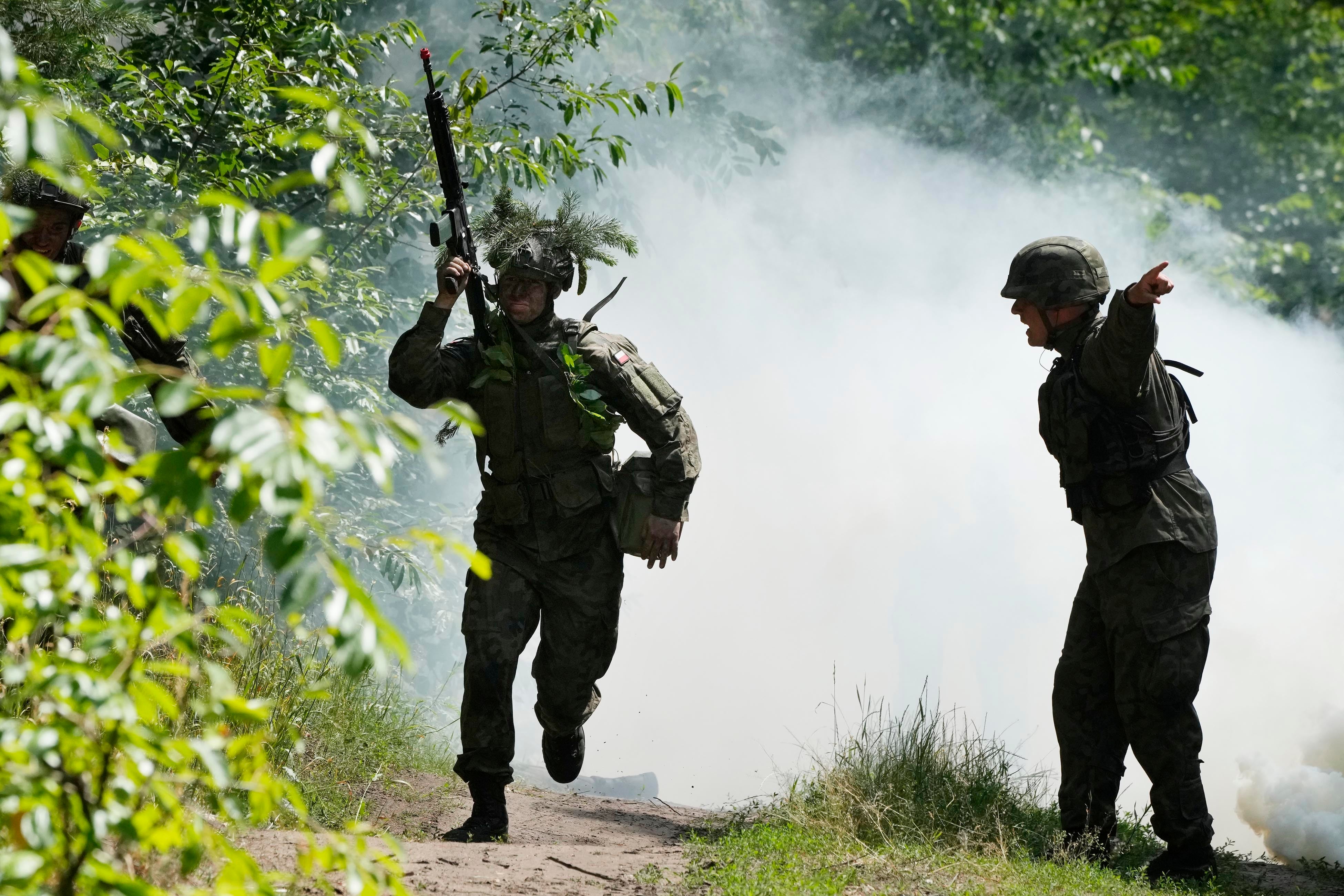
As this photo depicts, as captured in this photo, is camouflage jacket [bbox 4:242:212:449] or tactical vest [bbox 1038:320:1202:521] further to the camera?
tactical vest [bbox 1038:320:1202:521]

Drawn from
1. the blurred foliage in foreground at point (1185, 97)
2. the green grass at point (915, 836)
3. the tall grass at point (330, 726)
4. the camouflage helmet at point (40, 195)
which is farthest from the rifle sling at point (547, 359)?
the blurred foliage in foreground at point (1185, 97)

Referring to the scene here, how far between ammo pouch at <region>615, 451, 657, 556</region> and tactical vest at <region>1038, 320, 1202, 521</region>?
141cm

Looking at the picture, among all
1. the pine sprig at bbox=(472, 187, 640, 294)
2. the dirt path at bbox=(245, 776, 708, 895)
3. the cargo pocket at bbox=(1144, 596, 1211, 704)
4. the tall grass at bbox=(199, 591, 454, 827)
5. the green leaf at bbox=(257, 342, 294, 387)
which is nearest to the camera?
the green leaf at bbox=(257, 342, 294, 387)

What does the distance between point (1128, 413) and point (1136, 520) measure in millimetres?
358

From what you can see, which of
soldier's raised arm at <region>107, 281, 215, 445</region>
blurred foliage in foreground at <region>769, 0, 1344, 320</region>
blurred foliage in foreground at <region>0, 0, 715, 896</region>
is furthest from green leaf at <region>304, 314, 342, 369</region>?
blurred foliage in foreground at <region>769, 0, 1344, 320</region>

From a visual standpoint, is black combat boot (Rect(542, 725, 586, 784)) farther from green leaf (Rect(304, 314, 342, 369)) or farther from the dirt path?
green leaf (Rect(304, 314, 342, 369))

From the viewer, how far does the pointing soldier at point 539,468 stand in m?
4.50

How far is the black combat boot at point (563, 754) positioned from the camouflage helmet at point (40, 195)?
2525 millimetres

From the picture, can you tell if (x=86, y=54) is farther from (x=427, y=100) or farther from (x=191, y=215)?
(x=191, y=215)

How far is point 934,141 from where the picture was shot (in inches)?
530

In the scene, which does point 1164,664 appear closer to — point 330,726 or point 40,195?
point 330,726

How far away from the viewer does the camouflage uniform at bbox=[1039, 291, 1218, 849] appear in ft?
13.9

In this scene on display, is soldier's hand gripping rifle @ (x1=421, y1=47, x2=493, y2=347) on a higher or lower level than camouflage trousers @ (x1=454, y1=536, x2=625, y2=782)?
higher

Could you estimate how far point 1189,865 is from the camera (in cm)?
431
